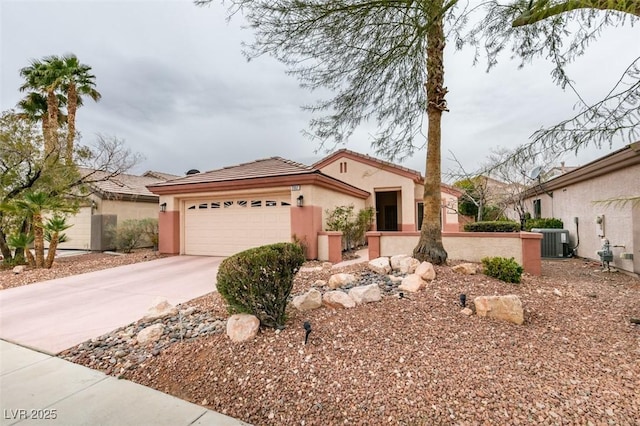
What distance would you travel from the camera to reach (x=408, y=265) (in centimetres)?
608

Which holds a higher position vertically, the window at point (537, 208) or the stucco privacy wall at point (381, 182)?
the stucco privacy wall at point (381, 182)

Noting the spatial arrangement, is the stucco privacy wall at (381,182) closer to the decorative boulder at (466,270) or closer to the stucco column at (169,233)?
the stucco column at (169,233)

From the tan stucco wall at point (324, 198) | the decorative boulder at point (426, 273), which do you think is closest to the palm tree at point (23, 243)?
the tan stucco wall at point (324, 198)

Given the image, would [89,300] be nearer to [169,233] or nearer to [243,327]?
[243,327]

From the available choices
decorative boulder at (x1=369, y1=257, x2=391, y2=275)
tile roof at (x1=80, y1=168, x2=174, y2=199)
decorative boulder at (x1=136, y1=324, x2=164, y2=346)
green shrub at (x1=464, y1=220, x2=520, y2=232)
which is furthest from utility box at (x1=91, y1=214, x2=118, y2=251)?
green shrub at (x1=464, y1=220, x2=520, y2=232)

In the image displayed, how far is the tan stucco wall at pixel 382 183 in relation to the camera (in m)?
15.4

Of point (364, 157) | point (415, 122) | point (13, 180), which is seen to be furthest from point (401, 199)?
point (13, 180)

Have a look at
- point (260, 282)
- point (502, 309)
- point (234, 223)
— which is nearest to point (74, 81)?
point (234, 223)

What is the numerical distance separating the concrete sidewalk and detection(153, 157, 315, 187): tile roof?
7.24m

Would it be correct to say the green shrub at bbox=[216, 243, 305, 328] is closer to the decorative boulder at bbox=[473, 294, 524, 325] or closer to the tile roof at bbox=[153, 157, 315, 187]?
the decorative boulder at bbox=[473, 294, 524, 325]

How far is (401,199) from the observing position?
52.4ft

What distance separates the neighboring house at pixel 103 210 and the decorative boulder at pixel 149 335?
13018 mm

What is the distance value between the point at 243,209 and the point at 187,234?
118 inches

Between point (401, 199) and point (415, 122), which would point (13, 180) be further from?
point (401, 199)
